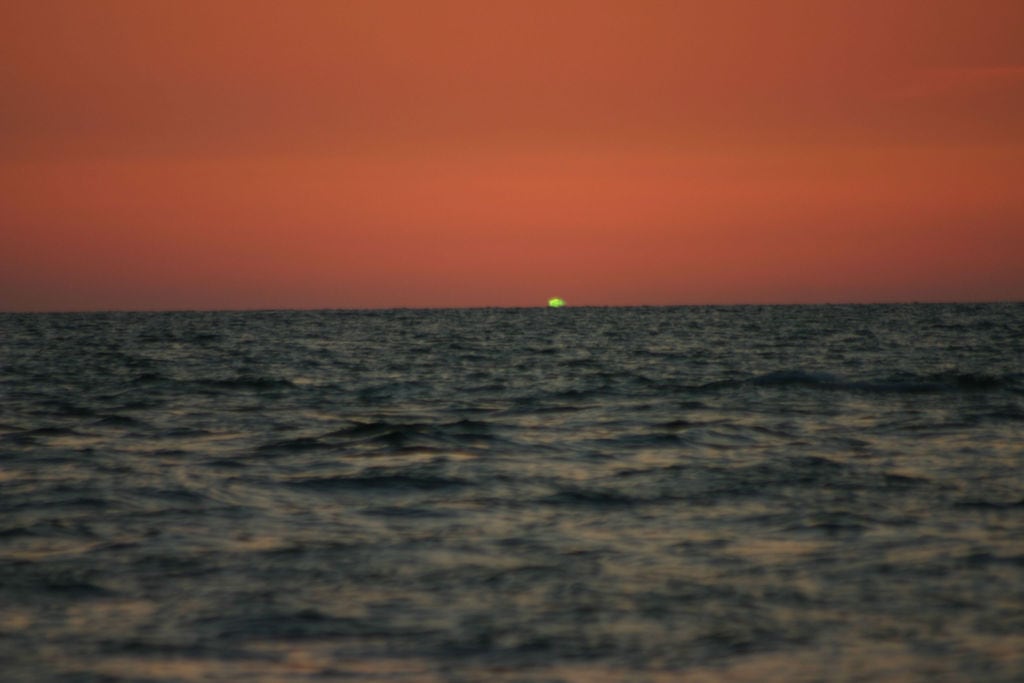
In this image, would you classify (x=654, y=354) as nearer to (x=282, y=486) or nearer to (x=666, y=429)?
(x=666, y=429)

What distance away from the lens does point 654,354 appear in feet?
153

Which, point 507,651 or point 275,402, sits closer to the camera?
point 507,651

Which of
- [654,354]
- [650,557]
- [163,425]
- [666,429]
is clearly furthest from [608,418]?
[654,354]

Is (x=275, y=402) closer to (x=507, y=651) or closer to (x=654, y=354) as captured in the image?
(x=507, y=651)

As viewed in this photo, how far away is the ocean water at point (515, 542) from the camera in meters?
7.14

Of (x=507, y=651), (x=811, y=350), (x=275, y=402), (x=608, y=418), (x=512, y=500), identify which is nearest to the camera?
(x=507, y=651)

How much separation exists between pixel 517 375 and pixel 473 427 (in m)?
14.8

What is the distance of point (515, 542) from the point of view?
33.4ft

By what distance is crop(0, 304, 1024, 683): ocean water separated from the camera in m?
7.14

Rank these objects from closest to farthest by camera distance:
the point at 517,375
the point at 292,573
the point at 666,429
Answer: the point at 292,573
the point at 666,429
the point at 517,375

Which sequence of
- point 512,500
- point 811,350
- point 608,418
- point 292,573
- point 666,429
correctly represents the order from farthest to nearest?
point 811,350 → point 608,418 → point 666,429 → point 512,500 → point 292,573

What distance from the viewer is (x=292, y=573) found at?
905 cm

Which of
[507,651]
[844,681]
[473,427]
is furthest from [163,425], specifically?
[844,681]

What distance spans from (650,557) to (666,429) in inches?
387
